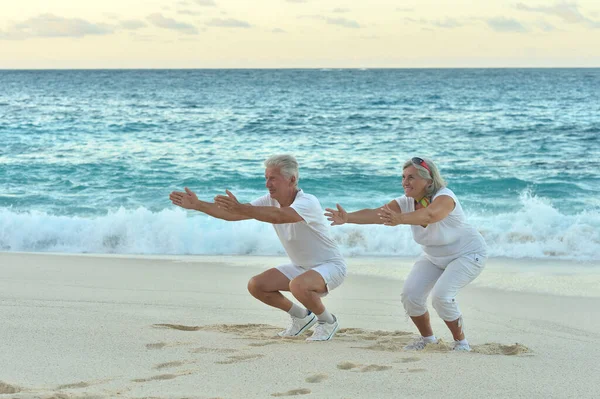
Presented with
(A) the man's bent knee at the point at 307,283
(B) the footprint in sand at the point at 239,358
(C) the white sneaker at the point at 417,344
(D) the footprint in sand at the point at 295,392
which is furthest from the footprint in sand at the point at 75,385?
(C) the white sneaker at the point at 417,344

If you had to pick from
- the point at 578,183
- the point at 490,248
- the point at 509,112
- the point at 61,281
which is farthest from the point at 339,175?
the point at 509,112

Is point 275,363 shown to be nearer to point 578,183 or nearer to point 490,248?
point 490,248

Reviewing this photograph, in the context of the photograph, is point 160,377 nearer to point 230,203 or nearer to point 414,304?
point 230,203

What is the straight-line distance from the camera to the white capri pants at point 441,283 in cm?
509

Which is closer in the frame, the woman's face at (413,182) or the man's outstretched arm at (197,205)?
the woman's face at (413,182)

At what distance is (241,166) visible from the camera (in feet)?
66.2

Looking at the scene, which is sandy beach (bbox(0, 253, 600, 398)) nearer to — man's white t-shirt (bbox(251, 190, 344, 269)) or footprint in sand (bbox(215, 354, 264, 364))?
footprint in sand (bbox(215, 354, 264, 364))

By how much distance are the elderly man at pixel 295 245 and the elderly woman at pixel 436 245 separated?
12.0 inches

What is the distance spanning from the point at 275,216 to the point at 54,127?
25.6m

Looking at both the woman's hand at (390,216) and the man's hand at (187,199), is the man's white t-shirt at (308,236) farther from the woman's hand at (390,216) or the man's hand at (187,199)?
the woman's hand at (390,216)

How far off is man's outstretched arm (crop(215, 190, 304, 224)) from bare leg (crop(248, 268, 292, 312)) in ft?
2.24

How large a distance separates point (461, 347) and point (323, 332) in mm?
1007

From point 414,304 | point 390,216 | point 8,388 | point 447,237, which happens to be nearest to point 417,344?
point 414,304

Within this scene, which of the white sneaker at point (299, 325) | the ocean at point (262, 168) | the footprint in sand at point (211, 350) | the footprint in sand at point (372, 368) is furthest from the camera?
the ocean at point (262, 168)
